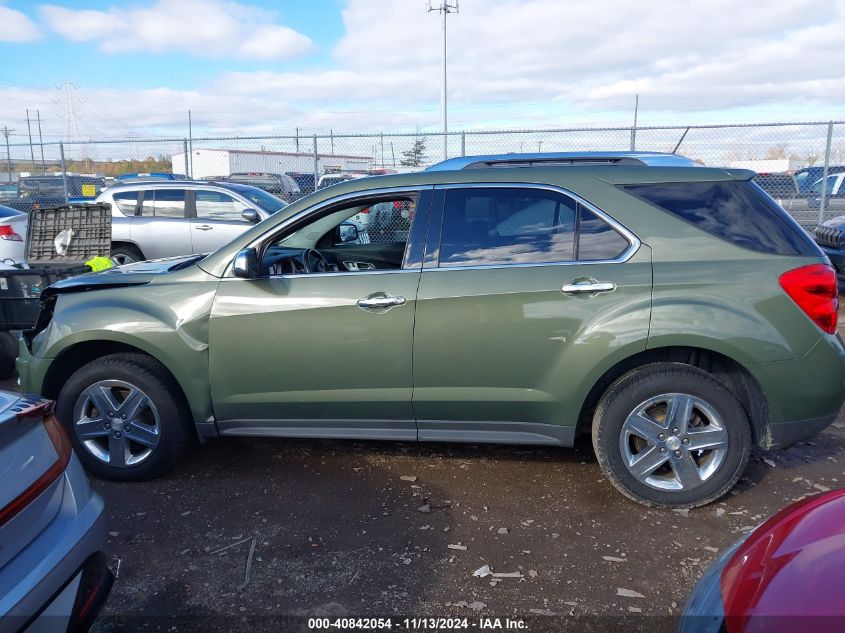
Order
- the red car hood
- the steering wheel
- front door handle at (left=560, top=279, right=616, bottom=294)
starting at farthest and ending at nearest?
the steering wheel < front door handle at (left=560, top=279, right=616, bottom=294) < the red car hood

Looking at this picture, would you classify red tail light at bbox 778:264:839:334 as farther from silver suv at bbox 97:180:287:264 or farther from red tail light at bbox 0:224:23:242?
red tail light at bbox 0:224:23:242

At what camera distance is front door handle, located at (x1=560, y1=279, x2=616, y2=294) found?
130 inches

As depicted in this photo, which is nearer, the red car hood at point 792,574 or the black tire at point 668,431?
the red car hood at point 792,574

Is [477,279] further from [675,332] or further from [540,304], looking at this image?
[675,332]

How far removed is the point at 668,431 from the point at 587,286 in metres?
0.87

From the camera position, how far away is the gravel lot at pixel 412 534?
9.11ft

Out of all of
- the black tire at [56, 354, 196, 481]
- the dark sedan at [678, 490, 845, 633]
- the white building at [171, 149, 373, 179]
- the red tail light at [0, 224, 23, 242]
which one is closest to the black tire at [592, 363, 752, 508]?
the dark sedan at [678, 490, 845, 633]

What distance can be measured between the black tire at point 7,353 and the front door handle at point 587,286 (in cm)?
491

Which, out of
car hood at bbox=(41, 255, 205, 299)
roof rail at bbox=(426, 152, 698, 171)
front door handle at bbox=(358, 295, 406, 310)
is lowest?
front door handle at bbox=(358, 295, 406, 310)

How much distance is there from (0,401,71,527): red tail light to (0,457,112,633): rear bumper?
0.06 meters

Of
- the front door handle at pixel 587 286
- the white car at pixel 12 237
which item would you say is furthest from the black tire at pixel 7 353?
the front door handle at pixel 587 286

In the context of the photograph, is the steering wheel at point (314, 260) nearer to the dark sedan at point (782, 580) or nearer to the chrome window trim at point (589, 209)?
the chrome window trim at point (589, 209)

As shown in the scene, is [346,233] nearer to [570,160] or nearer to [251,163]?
[570,160]

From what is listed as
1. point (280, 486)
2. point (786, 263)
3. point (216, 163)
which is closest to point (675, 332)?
point (786, 263)
